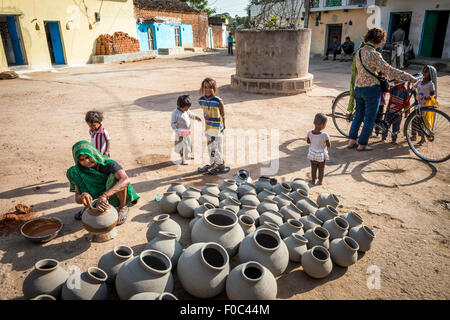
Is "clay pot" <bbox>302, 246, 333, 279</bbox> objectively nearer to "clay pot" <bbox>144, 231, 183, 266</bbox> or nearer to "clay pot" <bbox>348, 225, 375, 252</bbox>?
"clay pot" <bbox>348, 225, 375, 252</bbox>

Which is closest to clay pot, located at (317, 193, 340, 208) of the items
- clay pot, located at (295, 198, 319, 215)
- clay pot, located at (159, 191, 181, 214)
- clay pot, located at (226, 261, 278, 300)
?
clay pot, located at (295, 198, 319, 215)

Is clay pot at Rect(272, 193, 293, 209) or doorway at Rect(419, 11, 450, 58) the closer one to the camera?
clay pot at Rect(272, 193, 293, 209)

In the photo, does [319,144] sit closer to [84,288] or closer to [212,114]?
[212,114]

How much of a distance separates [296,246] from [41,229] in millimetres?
2587

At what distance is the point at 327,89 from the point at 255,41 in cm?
292

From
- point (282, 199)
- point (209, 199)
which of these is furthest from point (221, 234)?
point (282, 199)

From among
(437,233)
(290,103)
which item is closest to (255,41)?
(290,103)

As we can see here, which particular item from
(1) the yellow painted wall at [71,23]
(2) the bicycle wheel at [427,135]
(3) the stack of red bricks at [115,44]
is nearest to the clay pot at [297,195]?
(2) the bicycle wheel at [427,135]

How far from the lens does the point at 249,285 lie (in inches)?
78.9

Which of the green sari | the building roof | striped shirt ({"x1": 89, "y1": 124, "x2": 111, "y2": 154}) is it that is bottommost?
the green sari

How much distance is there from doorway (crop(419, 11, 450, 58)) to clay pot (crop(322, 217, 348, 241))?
18068mm

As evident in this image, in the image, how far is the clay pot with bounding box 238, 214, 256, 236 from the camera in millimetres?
2723
